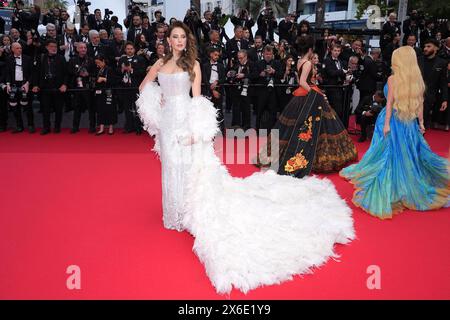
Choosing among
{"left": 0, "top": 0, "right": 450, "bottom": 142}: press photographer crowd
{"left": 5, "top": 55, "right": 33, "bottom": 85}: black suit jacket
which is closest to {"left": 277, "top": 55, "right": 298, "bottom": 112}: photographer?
{"left": 0, "top": 0, "right": 450, "bottom": 142}: press photographer crowd

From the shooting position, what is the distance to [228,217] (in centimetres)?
344

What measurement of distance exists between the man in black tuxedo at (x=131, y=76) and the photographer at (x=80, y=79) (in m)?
0.65

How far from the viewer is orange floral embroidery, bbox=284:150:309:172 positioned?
5.24 meters

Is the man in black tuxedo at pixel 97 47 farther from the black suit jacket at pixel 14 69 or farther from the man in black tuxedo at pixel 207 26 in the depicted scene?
the man in black tuxedo at pixel 207 26

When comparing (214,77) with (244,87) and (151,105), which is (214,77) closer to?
(244,87)

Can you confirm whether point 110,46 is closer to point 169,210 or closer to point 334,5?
point 169,210

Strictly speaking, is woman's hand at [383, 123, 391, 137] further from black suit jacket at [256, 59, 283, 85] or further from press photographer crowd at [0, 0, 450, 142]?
black suit jacket at [256, 59, 283, 85]

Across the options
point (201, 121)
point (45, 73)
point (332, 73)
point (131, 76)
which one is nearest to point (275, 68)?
point (332, 73)

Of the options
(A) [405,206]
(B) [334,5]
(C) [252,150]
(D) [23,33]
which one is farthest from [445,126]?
(B) [334,5]

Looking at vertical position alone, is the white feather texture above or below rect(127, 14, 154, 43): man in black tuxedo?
below

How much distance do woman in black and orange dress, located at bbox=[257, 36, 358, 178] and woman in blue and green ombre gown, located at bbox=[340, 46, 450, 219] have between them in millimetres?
1005

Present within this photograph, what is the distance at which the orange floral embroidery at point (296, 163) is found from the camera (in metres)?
5.24
